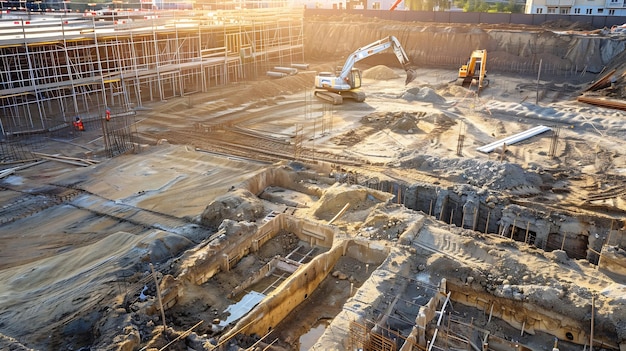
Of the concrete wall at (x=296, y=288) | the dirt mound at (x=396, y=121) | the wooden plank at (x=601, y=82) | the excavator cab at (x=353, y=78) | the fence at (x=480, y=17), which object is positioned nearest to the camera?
the concrete wall at (x=296, y=288)

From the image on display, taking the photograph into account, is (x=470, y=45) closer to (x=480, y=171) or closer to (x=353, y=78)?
(x=353, y=78)

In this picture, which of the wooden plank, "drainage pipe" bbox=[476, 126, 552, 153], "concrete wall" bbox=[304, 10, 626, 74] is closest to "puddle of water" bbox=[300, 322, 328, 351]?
"drainage pipe" bbox=[476, 126, 552, 153]

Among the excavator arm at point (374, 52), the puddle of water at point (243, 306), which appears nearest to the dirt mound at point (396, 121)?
the excavator arm at point (374, 52)

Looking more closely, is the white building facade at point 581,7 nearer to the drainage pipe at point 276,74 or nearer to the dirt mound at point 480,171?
the drainage pipe at point 276,74

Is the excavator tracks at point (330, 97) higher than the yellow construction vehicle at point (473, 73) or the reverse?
the reverse

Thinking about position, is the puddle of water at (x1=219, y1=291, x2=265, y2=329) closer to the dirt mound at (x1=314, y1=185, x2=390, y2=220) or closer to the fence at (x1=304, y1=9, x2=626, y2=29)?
the dirt mound at (x1=314, y1=185, x2=390, y2=220)

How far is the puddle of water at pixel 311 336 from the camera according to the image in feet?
32.9

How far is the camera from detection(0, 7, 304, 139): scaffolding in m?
21.8

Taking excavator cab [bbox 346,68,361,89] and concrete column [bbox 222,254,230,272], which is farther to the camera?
excavator cab [bbox 346,68,361,89]

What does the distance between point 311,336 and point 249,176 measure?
7.11 meters

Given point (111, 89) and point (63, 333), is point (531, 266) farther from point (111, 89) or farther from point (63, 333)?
point (111, 89)

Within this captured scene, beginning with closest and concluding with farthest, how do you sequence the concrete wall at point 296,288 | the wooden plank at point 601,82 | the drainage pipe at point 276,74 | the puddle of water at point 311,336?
the concrete wall at point 296,288, the puddle of water at point 311,336, the wooden plank at point 601,82, the drainage pipe at point 276,74

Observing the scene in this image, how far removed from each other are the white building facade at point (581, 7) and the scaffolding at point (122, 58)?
24484 mm

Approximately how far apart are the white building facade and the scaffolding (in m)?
24.5
